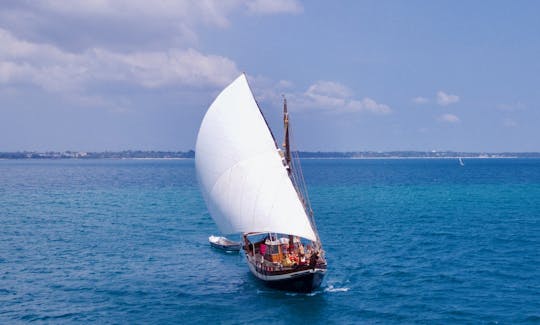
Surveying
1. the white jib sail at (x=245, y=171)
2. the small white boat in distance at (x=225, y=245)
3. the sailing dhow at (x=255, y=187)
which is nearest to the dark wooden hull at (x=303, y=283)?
the sailing dhow at (x=255, y=187)

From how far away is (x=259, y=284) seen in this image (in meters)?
47.7

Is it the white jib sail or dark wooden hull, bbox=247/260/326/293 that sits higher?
the white jib sail

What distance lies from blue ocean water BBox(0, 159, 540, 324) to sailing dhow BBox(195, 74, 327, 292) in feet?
8.65

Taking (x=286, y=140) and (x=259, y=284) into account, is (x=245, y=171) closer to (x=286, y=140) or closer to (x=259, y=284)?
(x=286, y=140)

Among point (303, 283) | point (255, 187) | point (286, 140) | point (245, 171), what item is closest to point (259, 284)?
point (303, 283)

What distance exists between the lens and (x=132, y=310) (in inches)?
1604

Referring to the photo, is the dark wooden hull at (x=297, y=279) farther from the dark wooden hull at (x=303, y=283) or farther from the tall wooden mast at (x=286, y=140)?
the tall wooden mast at (x=286, y=140)

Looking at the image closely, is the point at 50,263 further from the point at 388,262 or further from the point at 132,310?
the point at 388,262

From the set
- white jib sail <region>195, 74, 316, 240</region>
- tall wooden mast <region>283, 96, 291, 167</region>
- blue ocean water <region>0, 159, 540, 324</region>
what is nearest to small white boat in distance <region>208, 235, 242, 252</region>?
blue ocean water <region>0, 159, 540, 324</region>

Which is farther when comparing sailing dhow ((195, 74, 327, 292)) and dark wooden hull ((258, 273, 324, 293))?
sailing dhow ((195, 74, 327, 292))

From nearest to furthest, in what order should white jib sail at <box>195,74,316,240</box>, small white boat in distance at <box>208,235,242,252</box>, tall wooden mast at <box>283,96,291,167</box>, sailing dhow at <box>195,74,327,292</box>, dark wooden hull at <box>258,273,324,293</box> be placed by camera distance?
dark wooden hull at <box>258,273,324,293</box> < sailing dhow at <box>195,74,327,292</box> < white jib sail at <box>195,74,316,240</box> < tall wooden mast at <box>283,96,291,167</box> < small white boat in distance at <box>208,235,242,252</box>

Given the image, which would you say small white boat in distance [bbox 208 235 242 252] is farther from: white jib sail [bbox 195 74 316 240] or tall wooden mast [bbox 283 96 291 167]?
tall wooden mast [bbox 283 96 291 167]

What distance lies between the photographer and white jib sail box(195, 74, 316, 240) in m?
45.8

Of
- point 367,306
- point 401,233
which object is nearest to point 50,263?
point 367,306
